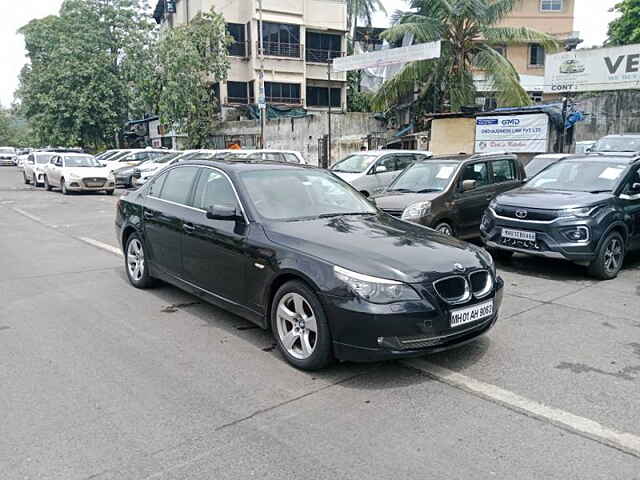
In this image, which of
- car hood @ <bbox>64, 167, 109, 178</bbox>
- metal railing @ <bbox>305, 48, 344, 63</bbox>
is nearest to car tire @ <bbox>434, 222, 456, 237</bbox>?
car hood @ <bbox>64, 167, 109, 178</bbox>

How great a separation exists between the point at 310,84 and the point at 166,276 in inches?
1322

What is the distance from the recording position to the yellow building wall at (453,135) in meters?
18.9

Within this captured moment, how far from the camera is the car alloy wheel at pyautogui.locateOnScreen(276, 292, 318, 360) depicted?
4.35 metres

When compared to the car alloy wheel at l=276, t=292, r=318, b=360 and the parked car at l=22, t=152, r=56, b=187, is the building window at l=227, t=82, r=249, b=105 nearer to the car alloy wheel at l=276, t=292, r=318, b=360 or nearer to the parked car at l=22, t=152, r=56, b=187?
the parked car at l=22, t=152, r=56, b=187

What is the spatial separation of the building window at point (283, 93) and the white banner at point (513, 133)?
20.4m

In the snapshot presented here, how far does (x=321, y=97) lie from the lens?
3841 centimetres

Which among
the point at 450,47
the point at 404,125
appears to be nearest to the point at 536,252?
the point at 450,47

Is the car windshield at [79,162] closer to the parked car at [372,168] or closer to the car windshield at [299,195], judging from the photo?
the parked car at [372,168]

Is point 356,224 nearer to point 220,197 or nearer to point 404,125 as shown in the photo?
point 220,197

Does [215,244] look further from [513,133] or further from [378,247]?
[513,133]

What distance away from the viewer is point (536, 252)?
7.65 metres

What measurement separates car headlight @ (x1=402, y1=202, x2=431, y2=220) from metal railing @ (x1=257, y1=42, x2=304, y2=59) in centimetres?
2830

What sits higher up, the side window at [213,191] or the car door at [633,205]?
the side window at [213,191]

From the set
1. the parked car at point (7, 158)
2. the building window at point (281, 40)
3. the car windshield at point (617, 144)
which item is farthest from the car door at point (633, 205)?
the parked car at point (7, 158)
